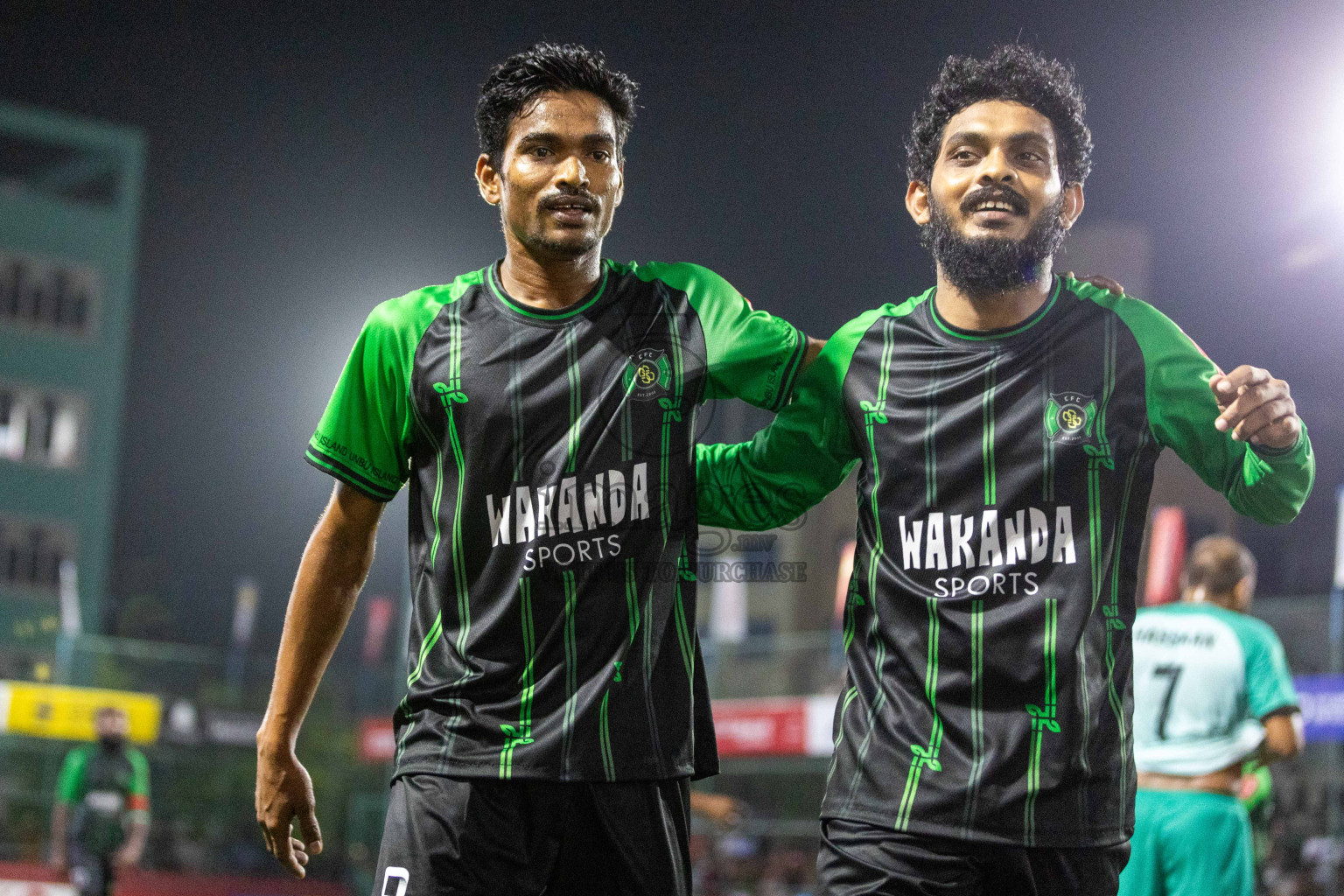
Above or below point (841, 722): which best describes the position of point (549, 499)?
above

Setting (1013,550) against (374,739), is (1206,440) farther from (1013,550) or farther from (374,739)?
(374,739)

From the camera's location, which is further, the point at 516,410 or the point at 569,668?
the point at 516,410

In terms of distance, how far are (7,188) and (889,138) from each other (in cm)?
2433

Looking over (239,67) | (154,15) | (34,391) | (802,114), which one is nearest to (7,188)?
(34,391)

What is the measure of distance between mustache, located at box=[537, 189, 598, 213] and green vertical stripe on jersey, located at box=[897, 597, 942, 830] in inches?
35.6

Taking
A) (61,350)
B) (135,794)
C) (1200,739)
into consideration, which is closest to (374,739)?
(135,794)

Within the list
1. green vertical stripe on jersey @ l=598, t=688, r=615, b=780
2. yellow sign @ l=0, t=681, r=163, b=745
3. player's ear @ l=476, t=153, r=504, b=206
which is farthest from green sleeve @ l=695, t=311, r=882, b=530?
yellow sign @ l=0, t=681, r=163, b=745

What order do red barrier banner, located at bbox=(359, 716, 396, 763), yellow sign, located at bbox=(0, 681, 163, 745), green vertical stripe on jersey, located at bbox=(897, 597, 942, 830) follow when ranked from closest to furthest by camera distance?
green vertical stripe on jersey, located at bbox=(897, 597, 942, 830) < yellow sign, located at bbox=(0, 681, 163, 745) < red barrier banner, located at bbox=(359, 716, 396, 763)

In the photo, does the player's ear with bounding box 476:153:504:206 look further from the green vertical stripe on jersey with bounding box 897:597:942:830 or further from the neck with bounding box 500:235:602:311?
the green vertical stripe on jersey with bounding box 897:597:942:830

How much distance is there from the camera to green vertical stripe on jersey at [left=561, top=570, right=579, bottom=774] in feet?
7.85

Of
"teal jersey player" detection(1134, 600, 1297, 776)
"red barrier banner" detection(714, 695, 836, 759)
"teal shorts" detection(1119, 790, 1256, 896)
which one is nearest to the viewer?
"teal shorts" detection(1119, 790, 1256, 896)

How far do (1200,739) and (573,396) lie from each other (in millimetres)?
3073

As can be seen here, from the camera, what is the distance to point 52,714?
19.5 metres

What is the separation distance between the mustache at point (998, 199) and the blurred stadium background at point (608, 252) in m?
0.65
